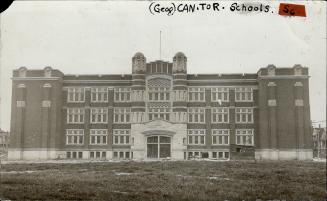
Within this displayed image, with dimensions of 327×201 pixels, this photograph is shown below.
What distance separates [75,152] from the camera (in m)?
47.3

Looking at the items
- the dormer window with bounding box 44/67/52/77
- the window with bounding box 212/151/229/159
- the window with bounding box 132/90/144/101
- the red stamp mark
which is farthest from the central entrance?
the red stamp mark

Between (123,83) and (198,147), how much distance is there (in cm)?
1189

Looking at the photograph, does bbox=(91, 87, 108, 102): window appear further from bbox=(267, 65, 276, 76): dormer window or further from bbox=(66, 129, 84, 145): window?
bbox=(267, 65, 276, 76): dormer window

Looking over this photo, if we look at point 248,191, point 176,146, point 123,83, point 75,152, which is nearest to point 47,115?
point 75,152

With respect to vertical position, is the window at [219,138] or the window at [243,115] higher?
the window at [243,115]

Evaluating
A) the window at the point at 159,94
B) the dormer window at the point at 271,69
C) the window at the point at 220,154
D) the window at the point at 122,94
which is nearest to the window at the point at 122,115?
the window at the point at 122,94

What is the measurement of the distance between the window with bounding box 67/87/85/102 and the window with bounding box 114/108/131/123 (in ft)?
14.8

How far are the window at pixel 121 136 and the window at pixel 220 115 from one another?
10376 millimetres

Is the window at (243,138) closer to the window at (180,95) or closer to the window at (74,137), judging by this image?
the window at (180,95)

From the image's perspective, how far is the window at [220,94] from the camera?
156 ft

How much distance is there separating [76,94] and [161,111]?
10.5 m

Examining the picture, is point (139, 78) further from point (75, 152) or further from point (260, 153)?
point (260, 153)

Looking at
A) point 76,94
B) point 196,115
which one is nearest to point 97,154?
point 76,94

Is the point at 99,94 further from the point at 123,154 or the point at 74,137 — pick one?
the point at 123,154
